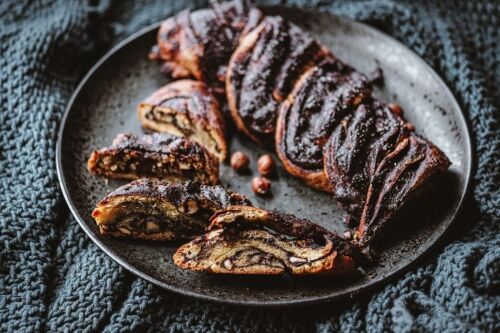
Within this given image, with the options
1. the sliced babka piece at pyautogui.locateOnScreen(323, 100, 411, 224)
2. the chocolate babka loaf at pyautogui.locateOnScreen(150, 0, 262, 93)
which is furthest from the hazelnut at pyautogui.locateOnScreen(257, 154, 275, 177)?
the chocolate babka loaf at pyautogui.locateOnScreen(150, 0, 262, 93)

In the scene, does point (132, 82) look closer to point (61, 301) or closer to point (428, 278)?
point (61, 301)

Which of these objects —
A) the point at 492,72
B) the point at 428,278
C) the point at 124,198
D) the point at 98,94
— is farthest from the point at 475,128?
the point at 98,94

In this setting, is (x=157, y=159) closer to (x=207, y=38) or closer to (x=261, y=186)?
(x=261, y=186)

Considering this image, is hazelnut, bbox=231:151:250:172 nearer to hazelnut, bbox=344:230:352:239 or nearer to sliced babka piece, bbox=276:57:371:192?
sliced babka piece, bbox=276:57:371:192

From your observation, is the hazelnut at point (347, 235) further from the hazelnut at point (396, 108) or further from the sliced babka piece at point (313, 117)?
the hazelnut at point (396, 108)

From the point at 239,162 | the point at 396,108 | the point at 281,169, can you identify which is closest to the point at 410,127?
the point at 396,108
